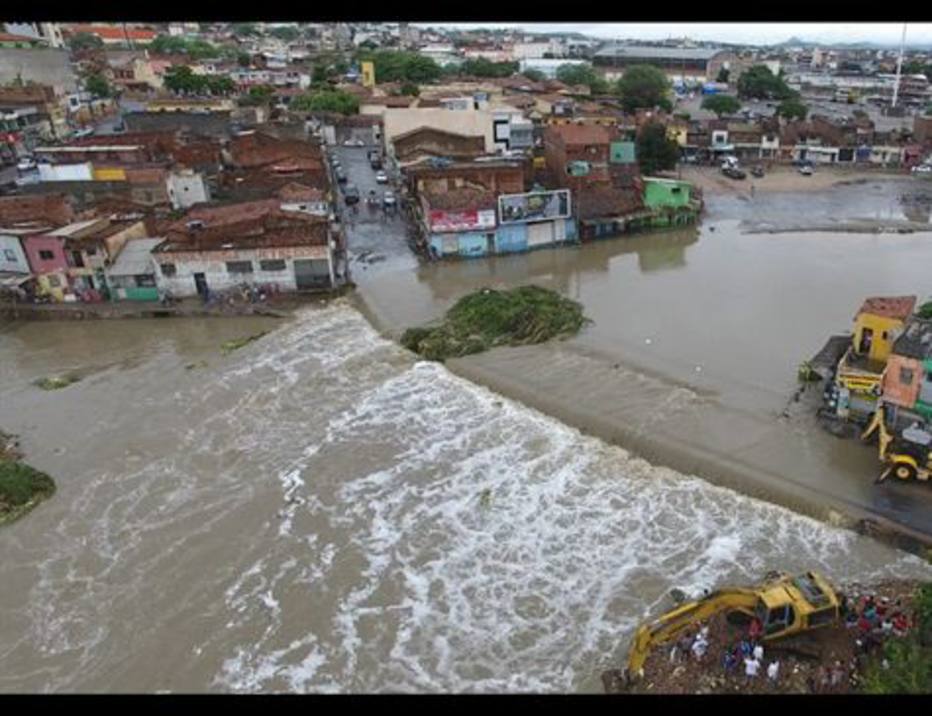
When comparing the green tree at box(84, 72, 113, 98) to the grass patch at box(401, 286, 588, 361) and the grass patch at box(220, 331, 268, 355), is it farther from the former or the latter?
the grass patch at box(401, 286, 588, 361)

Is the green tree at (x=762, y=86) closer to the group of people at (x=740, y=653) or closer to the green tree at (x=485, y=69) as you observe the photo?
the green tree at (x=485, y=69)

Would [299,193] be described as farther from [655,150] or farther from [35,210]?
[655,150]

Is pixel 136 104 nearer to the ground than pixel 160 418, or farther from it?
farther from it

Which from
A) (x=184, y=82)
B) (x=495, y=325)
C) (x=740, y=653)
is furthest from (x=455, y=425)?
(x=184, y=82)

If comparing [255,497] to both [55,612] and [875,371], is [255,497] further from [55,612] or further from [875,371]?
[875,371]

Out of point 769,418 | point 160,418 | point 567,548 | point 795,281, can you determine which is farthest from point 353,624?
point 795,281
